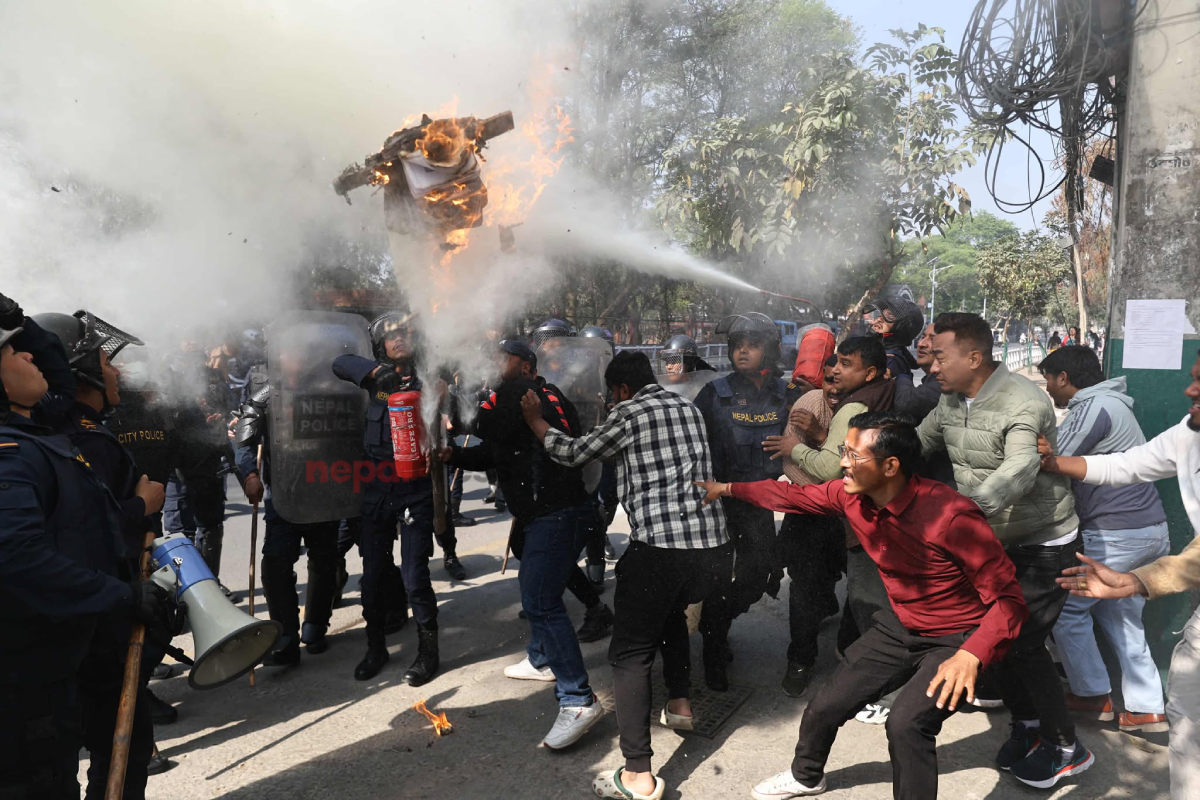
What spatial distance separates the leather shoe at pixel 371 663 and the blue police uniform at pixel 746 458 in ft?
6.49

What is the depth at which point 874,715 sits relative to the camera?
139 inches

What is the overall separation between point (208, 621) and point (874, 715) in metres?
2.90

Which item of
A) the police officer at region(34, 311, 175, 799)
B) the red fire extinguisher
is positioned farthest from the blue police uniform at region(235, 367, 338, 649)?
the police officer at region(34, 311, 175, 799)

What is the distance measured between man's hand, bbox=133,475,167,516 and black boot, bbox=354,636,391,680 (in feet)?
5.42

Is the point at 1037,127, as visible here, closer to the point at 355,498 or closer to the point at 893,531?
the point at 893,531

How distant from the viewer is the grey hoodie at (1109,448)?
3.38 m

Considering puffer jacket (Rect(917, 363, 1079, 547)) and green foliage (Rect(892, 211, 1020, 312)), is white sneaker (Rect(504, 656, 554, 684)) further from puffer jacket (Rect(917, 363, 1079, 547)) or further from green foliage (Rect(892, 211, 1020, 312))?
green foliage (Rect(892, 211, 1020, 312))

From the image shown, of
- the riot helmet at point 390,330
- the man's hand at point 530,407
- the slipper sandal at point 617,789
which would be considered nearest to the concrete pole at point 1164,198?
the slipper sandal at point 617,789

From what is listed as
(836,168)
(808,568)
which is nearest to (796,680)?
(808,568)

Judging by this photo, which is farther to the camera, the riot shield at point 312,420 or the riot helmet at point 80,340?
the riot shield at point 312,420

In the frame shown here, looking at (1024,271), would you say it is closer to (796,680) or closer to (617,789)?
(796,680)

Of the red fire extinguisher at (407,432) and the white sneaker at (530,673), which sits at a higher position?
the red fire extinguisher at (407,432)

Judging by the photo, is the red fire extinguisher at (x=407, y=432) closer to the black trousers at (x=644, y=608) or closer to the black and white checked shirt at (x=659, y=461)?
the black and white checked shirt at (x=659, y=461)

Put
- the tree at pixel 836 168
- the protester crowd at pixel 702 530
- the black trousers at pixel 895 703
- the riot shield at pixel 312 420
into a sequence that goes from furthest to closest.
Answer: the tree at pixel 836 168 < the riot shield at pixel 312 420 < the black trousers at pixel 895 703 < the protester crowd at pixel 702 530
